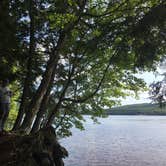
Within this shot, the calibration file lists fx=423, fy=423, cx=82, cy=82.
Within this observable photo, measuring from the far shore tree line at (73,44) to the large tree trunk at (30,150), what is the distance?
236 cm

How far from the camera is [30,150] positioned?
573 inches

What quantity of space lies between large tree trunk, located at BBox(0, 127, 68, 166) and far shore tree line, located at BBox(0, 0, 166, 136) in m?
2.36

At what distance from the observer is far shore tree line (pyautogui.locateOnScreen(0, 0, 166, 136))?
15.8 m

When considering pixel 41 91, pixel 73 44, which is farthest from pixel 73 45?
pixel 41 91

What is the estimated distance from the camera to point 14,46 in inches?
719

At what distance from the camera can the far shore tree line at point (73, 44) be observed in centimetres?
1579

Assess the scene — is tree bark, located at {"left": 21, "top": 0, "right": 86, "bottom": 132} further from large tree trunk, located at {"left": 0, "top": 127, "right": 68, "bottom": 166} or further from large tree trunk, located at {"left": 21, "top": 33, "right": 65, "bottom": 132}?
large tree trunk, located at {"left": 0, "top": 127, "right": 68, "bottom": 166}

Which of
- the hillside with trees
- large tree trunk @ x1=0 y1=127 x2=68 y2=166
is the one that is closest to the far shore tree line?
the hillside with trees

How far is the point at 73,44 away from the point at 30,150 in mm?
10110

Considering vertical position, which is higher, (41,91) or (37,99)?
(41,91)

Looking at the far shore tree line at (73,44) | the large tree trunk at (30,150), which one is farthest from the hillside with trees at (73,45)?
the large tree trunk at (30,150)

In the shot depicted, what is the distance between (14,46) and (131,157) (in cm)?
3802

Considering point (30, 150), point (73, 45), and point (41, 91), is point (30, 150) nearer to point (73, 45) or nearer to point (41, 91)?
point (41, 91)

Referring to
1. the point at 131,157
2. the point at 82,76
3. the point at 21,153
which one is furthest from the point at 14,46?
the point at 131,157
